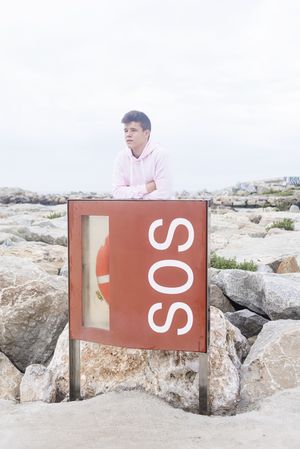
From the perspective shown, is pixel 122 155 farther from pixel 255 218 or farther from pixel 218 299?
pixel 255 218

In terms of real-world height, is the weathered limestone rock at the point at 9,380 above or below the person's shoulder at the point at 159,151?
below

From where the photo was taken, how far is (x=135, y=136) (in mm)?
4617

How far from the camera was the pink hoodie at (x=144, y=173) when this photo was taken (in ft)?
15.2

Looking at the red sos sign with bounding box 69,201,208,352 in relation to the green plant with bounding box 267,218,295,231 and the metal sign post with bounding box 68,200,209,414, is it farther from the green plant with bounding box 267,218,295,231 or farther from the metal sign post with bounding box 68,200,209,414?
the green plant with bounding box 267,218,295,231

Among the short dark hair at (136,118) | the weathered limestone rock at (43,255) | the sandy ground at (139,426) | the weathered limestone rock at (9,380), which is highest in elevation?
the short dark hair at (136,118)

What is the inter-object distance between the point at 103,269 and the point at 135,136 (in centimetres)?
125

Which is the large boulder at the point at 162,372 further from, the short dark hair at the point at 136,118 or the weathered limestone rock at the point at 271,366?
the short dark hair at the point at 136,118

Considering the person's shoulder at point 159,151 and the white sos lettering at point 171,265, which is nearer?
the white sos lettering at point 171,265

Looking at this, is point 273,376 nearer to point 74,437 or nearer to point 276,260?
point 74,437

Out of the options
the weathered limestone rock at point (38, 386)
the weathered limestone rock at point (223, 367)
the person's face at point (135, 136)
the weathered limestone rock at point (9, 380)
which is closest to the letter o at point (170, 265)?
the weathered limestone rock at point (223, 367)

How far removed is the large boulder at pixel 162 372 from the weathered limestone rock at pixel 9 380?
1.44ft

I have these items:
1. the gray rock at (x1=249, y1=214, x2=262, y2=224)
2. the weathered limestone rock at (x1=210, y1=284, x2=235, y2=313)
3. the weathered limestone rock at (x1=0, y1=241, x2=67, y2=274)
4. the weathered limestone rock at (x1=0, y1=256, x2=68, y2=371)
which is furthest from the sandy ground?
the gray rock at (x1=249, y1=214, x2=262, y2=224)

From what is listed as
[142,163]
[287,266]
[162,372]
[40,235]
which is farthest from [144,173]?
[40,235]

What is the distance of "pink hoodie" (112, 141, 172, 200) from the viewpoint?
4.64 metres
